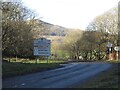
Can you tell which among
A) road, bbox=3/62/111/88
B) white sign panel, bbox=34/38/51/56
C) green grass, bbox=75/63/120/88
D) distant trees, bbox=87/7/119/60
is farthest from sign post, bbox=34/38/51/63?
distant trees, bbox=87/7/119/60

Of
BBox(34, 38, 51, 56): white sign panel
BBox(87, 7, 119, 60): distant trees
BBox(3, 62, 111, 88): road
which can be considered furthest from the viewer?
BBox(87, 7, 119, 60): distant trees

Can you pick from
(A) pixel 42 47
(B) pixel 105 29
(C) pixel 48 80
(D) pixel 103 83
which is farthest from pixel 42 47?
(B) pixel 105 29

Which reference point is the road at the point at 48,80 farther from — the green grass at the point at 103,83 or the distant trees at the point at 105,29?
the distant trees at the point at 105,29

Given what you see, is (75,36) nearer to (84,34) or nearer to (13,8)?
(84,34)

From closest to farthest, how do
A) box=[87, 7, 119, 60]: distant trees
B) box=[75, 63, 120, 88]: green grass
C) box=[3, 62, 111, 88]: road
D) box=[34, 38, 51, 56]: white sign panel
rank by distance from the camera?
box=[75, 63, 120, 88]: green grass → box=[3, 62, 111, 88]: road → box=[34, 38, 51, 56]: white sign panel → box=[87, 7, 119, 60]: distant trees

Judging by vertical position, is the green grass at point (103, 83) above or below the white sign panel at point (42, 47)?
below

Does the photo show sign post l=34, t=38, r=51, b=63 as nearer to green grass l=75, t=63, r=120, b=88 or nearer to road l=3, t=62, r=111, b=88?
road l=3, t=62, r=111, b=88

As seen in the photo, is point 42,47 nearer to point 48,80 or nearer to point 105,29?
point 48,80

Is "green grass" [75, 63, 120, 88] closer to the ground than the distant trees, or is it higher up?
closer to the ground

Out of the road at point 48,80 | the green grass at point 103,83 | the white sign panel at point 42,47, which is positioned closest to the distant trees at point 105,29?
the white sign panel at point 42,47

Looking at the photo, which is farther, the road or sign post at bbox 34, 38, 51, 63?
sign post at bbox 34, 38, 51, 63

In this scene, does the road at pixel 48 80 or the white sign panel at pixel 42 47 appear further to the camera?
the white sign panel at pixel 42 47

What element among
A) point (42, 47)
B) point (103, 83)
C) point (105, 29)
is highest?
point (105, 29)

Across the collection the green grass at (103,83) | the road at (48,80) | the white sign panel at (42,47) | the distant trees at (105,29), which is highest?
the distant trees at (105,29)
